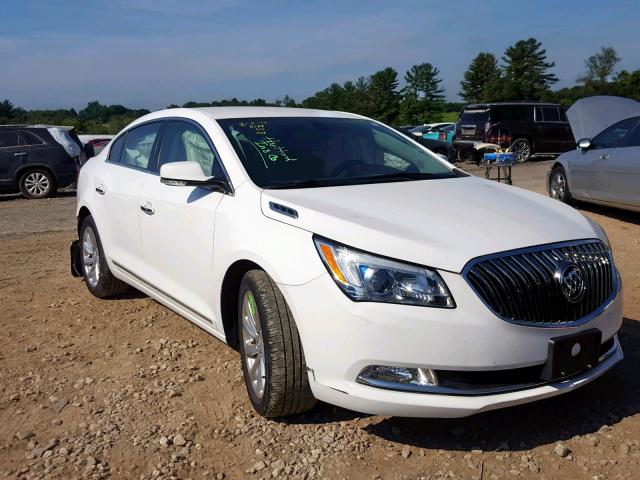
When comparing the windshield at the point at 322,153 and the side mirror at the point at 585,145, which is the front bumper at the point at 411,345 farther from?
the side mirror at the point at 585,145

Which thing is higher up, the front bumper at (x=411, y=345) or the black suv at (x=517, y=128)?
the black suv at (x=517, y=128)

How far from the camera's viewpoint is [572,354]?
112 inches

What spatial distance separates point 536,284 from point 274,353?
1.20m

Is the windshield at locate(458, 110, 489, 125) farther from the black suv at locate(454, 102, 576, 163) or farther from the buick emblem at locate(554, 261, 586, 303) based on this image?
the buick emblem at locate(554, 261, 586, 303)

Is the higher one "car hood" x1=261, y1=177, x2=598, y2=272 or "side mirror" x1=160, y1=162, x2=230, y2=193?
"side mirror" x1=160, y1=162, x2=230, y2=193

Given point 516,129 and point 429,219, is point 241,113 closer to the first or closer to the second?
point 429,219

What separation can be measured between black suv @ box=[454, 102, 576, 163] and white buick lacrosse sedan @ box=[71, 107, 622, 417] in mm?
15283

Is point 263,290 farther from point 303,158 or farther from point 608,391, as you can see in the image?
point 608,391

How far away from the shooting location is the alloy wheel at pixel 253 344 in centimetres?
321

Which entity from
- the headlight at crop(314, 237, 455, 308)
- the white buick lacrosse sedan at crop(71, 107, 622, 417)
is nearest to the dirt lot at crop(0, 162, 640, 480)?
the white buick lacrosse sedan at crop(71, 107, 622, 417)

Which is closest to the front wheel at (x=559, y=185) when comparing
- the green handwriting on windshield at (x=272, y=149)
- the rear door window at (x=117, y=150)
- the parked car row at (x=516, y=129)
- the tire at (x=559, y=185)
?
the tire at (x=559, y=185)

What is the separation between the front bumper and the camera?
2.64 m

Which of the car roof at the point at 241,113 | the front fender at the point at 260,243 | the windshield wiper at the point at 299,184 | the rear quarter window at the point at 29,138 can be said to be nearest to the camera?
the front fender at the point at 260,243

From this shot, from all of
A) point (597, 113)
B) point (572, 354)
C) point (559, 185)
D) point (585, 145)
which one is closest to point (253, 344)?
point (572, 354)
